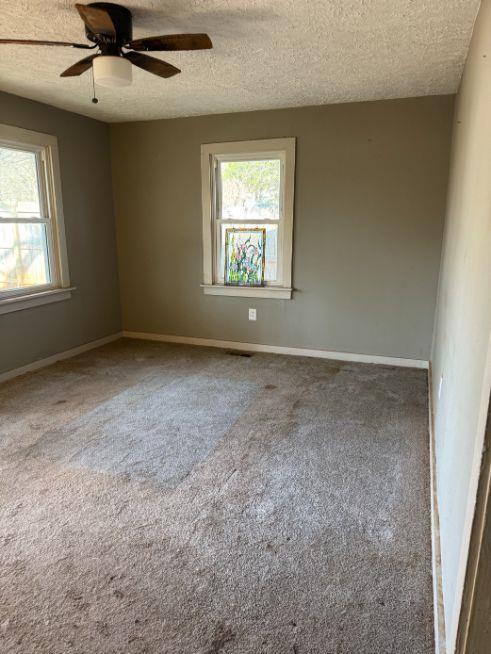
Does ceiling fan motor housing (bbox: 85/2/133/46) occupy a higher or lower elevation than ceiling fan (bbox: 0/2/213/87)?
higher

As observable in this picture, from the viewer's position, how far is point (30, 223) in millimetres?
3832

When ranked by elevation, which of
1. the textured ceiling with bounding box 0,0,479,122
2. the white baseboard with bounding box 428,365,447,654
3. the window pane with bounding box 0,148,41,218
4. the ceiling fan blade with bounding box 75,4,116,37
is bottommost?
the white baseboard with bounding box 428,365,447,654

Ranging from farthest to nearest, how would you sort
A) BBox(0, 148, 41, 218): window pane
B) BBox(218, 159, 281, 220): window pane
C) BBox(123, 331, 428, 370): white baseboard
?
BBox(218, 159, 281, 220): window pane → BBox(123, 331, 428, 370): white baseboard → BBox(0, 148, 41, 218): window pane

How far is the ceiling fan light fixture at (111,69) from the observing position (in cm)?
216

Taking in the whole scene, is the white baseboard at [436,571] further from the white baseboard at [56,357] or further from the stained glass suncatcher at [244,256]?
the white baseboard at [56,357]

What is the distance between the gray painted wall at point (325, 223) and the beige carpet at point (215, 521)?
948mm

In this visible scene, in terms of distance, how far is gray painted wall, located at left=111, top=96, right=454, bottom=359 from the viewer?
3.75 meters

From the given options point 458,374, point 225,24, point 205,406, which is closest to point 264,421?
point 205,406

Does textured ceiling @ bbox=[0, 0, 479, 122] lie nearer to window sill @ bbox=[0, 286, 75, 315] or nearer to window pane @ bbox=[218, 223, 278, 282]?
window pane @ bbox=[218, 223, 278, 282]

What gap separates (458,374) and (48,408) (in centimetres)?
274

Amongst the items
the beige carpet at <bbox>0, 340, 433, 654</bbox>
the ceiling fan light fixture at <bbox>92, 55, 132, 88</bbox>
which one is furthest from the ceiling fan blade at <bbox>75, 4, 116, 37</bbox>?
the beige carpet at <bbox>0, 340, 433, 654</bbox>

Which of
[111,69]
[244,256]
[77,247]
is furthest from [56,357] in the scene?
[111,69]

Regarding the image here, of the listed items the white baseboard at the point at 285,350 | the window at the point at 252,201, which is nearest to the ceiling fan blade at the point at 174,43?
the window at the point at 252,201

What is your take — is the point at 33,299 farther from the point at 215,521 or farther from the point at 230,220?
the point at 215,521
